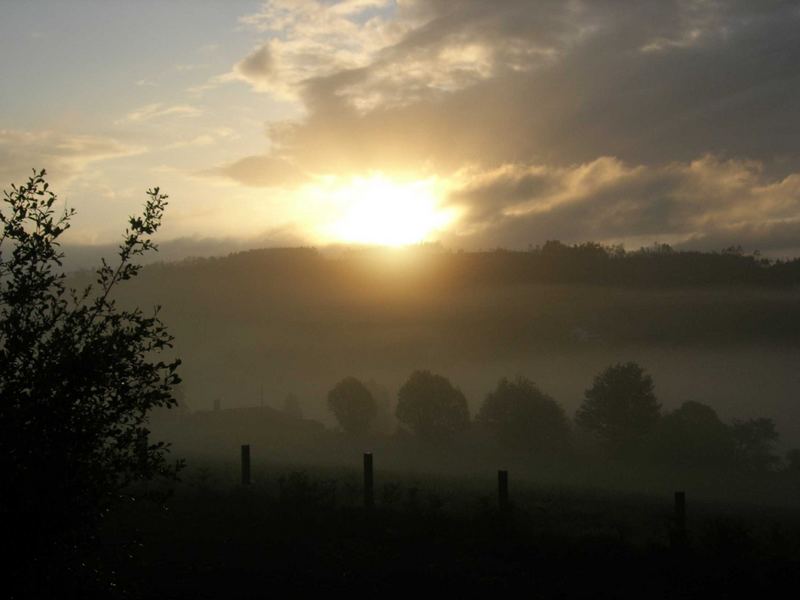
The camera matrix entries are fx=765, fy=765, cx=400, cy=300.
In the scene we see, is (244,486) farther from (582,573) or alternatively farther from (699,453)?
(699,453)

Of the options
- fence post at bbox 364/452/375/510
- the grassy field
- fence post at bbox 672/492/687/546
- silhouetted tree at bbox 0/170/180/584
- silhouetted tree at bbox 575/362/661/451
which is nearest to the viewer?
silhouetted tree at bbox 0/170/180/584

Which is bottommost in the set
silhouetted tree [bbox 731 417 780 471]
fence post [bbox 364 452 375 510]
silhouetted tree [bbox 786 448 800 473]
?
silhouetted tree [bbox 786 448 800 473]

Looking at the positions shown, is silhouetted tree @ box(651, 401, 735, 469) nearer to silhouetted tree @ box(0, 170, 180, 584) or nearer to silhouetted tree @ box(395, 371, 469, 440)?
silhouetted tree @ box(395, 371, 469, 440)

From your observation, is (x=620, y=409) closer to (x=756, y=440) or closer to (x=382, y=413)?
(x=756, y=440)

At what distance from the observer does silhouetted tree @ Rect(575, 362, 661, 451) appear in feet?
273

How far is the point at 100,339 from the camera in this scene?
28.1 ft

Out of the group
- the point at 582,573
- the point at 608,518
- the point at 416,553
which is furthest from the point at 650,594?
the point at 608,518

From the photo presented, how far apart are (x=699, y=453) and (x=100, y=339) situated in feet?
260

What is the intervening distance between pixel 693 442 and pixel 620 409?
8.33 m

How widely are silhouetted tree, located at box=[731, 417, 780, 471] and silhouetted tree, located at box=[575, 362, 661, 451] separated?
11001 millimetres

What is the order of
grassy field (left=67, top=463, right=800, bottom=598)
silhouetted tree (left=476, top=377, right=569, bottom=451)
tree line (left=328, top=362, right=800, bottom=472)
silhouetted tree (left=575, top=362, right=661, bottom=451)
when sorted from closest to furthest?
1. grassy field (left=67, top=463, right=800, bottom=598)
2. tree line (left=328, top=362, right=800, bottom=472)
3. silhouetted tree (left=575, top=362, right=661, bottom=451)
4. silhouetted tree (left=476, top=377, right=569, bottom=451)

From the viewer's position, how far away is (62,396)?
816cm

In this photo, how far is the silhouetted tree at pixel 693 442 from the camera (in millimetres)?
78000

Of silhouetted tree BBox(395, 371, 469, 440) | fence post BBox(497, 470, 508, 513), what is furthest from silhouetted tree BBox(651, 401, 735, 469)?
fence post BBox(497, 470, 508, 513)
